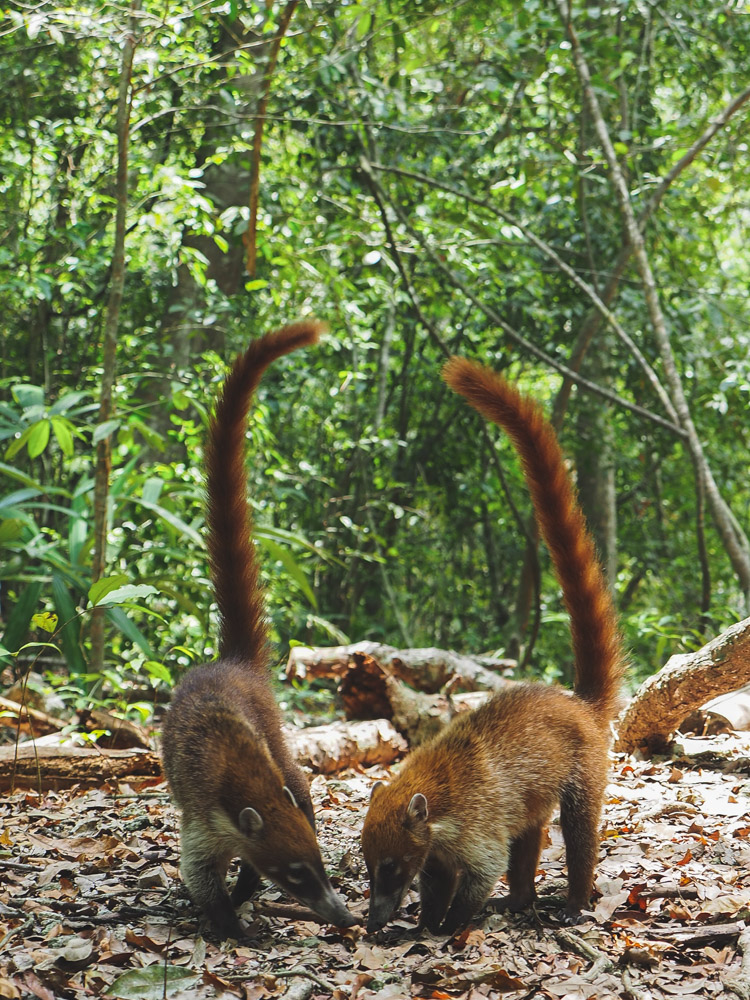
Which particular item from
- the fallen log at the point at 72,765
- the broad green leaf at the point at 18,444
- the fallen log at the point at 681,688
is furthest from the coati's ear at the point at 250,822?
the broad green leaf at the point at 18,444

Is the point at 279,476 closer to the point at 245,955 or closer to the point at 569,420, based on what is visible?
the point at 569,420

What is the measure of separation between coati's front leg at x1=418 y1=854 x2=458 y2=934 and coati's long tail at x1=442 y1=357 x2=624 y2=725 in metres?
0.91

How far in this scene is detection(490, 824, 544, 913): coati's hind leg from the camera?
335 centimetres

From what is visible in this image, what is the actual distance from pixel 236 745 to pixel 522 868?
46.2 inches

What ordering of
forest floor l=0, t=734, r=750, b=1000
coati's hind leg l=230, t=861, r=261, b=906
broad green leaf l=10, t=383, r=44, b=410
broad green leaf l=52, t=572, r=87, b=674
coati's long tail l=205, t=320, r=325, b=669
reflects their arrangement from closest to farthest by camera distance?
forest floor l=0, t=734, r=750, b=1000 → coati's hind leg l=230, t=861, r=261, b=906 → coati's long tail l=205, t=320, r=325, b=669 → broad green leaf l=52, t=572, r=87, b=674 → broad green leaf l=10, t=383, r=44, b=410

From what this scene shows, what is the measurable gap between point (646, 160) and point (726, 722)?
238 inches

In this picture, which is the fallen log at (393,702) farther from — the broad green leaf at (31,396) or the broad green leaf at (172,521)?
the broad green leaf at (31,396)

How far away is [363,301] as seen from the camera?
27.6ft

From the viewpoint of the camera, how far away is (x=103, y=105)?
8.70m

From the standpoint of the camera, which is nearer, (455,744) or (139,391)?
(455,744)

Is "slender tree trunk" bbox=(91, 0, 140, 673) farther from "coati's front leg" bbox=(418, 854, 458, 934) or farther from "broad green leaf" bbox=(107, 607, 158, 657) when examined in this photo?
"coati's front leg" bbox=(418, 854, 458, 934)

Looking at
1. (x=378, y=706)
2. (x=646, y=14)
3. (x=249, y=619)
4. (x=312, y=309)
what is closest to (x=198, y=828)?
(x=249, y=619)

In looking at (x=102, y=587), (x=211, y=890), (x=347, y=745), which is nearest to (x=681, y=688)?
(x=347, y=745)

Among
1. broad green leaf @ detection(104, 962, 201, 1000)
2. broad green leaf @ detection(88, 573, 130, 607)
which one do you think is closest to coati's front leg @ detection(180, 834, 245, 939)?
broad green leaf @ detection(104, 962, 201, 1000)
